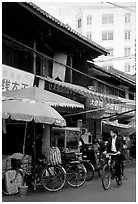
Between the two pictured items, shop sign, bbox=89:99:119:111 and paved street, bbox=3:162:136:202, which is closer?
paved street, bbox=3:162:136:202

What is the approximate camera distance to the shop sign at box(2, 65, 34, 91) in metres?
11.6

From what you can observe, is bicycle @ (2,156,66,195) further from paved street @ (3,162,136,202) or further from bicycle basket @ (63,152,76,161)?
bicycle basket @ (63,152,76,161)

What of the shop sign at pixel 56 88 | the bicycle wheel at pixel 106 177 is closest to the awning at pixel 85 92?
the shop sign at pixel 56 88

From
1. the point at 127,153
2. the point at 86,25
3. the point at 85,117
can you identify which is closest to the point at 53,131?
the point at 85,117

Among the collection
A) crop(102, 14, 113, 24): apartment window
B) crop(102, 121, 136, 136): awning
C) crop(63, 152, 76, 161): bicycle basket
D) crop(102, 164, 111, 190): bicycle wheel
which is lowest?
crop(102, 164, 111, 190): bicycle wheel

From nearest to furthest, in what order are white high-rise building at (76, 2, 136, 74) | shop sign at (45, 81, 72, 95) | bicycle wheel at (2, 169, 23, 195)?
bicycle wheel at (2, 169, 23, 195) → shop sign at (45, 81, 72, 95) → white high-rise building at (76, 2, 136, 74)

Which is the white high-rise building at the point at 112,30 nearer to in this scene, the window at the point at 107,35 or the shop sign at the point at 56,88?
the window at the point at 107,35

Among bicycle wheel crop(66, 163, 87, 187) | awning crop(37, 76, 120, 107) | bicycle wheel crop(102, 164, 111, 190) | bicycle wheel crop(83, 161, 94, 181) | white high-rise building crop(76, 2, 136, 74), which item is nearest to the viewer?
bicycle wheel crop(102, 164, 111, 190)

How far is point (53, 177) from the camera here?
10875 millimetres

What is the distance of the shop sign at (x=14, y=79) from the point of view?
1163 cm

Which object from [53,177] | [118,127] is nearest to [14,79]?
[53,177]

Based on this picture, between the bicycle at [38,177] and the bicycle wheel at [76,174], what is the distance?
608 mm

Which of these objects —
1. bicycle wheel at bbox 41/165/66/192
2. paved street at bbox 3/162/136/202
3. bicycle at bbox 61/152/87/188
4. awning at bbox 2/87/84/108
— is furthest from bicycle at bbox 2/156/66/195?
awning at bbox 2/87/84/108

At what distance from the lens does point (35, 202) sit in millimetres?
8727
